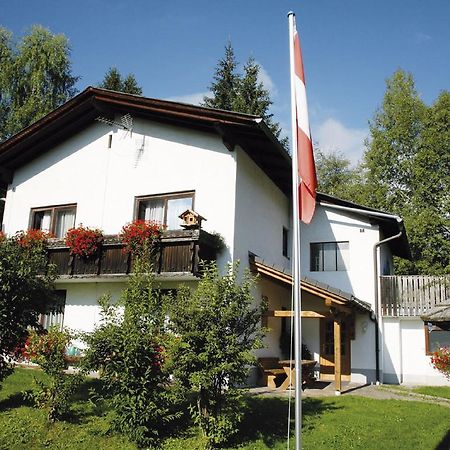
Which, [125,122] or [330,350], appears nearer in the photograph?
[125,122]

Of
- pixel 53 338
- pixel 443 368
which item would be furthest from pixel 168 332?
pixel 443 368

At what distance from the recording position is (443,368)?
15562mm

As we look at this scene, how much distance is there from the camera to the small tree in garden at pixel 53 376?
9.00 metres

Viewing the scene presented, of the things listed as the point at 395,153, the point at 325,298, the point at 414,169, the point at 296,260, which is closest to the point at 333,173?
the point at 395,153

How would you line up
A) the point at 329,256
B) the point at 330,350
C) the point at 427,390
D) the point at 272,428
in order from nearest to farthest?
the point at 272,428 < the point at 427,390 < the point at 330,350 < the point at 329,256

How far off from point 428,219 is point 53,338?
22093 millimetres

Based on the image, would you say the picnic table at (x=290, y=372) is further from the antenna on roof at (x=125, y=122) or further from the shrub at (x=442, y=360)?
the antenna on roof at (x=125, y=122)

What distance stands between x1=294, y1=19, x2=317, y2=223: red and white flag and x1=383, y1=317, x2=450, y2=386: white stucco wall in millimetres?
11936

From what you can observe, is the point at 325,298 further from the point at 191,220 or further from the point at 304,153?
the point at 304,153

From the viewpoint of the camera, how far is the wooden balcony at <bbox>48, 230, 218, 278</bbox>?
1223 cm

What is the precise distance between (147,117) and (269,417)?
30.4 feet

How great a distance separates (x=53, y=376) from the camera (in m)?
9.01

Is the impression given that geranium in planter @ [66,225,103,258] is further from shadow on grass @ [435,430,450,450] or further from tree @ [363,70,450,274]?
tree @ [363,70,450,274]

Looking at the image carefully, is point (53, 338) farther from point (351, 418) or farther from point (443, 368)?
point (443, 368)
